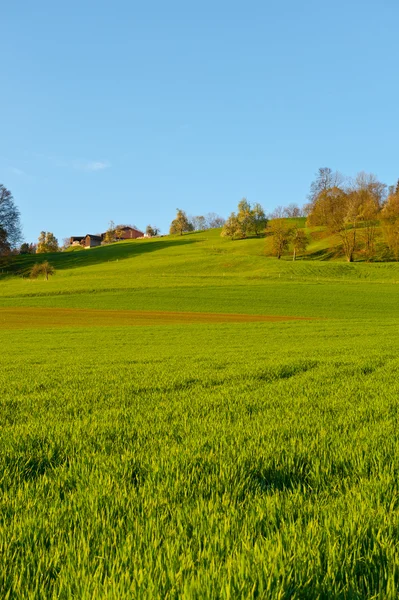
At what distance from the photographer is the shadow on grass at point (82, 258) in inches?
4584

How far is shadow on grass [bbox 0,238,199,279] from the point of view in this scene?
11643cm

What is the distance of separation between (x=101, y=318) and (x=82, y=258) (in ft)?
305

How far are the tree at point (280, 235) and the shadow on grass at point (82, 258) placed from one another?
44.3 m

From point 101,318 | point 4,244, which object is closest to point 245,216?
point 4,244

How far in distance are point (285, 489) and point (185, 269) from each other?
299 feet

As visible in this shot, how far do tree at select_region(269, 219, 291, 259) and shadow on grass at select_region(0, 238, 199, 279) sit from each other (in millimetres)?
44251

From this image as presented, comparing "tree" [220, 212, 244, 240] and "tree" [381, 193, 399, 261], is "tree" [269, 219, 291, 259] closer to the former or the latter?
"tree" [381, 193, 399, 261]

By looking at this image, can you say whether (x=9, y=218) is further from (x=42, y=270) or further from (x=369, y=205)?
(x=369, y=205)

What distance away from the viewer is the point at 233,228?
144m

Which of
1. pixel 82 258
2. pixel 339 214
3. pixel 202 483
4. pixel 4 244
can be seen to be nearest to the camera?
pixel 202 483

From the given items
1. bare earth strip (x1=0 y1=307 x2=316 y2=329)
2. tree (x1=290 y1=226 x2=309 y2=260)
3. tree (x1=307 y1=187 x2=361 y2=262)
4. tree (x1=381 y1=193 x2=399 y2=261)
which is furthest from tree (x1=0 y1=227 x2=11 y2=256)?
tree (x1=381 y1=193 x2=399 y2=261)

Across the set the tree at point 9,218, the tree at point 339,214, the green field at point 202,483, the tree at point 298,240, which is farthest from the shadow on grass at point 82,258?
the green field at point 202,483

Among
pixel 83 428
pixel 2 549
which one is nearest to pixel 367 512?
pixel 2 549

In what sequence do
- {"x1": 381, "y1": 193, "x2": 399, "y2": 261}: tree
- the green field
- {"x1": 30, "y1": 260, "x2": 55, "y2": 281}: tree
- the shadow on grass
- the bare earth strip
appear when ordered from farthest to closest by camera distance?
the shadow on grass
{"x1": 30, "y1": 260, "x2": 55, "y2": 281}: tree
{"x1": 381, "y1": 193, "x2": 399, "y2": 261}: tree
the bare earth strip
the green field
